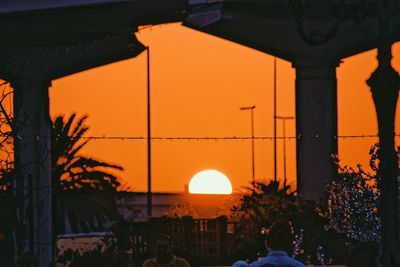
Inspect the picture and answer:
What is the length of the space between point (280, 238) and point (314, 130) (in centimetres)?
3469

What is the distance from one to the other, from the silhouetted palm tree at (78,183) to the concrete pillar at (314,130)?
2297cm

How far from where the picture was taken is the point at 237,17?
41469 mm

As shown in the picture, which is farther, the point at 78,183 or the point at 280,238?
the point at 78,183

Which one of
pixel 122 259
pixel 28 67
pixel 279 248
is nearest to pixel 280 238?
pixel 279 248

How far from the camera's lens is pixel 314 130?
4950 cm

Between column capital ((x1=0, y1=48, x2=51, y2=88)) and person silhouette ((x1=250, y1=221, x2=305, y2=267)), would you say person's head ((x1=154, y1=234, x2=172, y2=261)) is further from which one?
column capital ((x1=0, y1=48, x2=51, y2=88))

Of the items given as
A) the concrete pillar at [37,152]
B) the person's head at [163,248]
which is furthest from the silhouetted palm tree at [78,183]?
the person's head at [163,248]

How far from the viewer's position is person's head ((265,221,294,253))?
587 inches

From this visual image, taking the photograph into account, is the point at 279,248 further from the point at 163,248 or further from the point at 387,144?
the point at 163,248

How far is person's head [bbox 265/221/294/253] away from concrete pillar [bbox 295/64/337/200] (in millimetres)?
33070

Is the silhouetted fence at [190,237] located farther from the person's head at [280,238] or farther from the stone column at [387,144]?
the stone column at [387,144]

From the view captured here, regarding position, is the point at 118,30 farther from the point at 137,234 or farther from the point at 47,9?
the point at 137,234

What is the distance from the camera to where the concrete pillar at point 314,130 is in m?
48.3

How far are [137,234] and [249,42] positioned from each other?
21.4 feet
